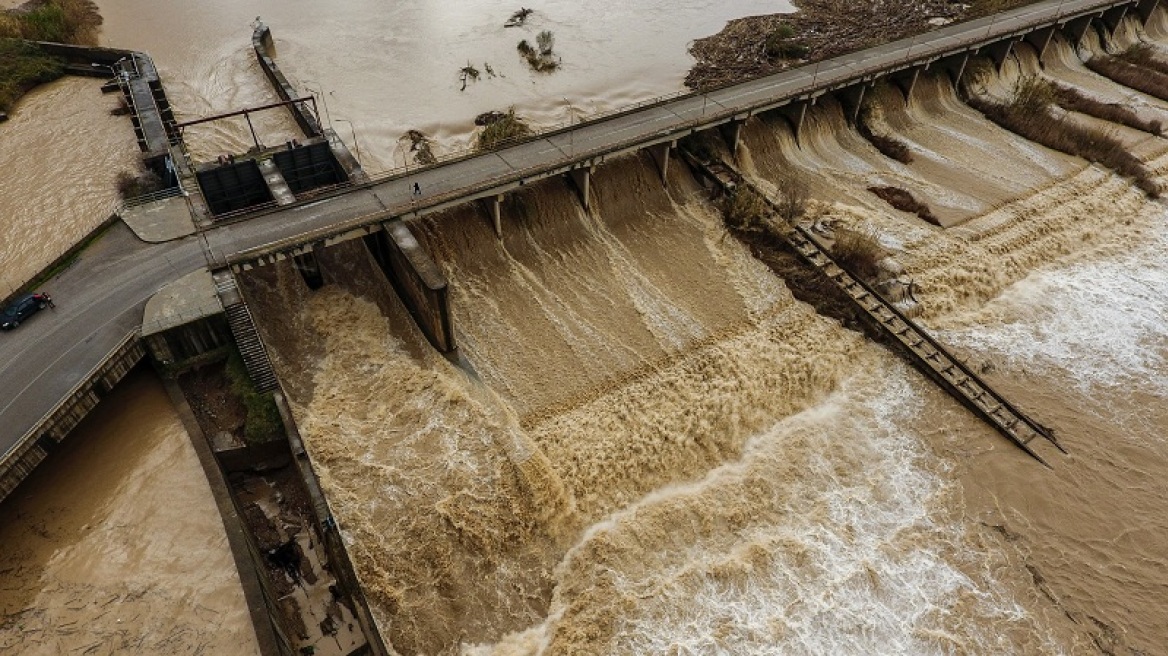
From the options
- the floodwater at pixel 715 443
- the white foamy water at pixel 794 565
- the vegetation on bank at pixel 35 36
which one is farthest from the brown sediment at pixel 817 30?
the vegetation on bank at pixel 35 36

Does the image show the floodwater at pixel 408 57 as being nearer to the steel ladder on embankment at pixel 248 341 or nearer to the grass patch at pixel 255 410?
the steel ladder on embankment at pixel 248 341

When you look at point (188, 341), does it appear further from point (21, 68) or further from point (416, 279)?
point (21, 68)

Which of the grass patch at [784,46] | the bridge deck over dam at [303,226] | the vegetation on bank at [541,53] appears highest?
the vegetation on bank at [541,53]

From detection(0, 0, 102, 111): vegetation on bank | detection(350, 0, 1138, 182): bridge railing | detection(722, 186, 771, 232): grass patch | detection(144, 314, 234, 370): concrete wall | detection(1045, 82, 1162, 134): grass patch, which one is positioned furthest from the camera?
detection(1045, 82, 1162, 134): grass patch

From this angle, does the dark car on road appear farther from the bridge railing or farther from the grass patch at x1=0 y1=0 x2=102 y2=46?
the grass patch at x1=0 y1=0 x2=102 y2=46

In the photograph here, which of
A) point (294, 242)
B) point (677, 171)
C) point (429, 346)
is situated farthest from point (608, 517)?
point (677, 171)

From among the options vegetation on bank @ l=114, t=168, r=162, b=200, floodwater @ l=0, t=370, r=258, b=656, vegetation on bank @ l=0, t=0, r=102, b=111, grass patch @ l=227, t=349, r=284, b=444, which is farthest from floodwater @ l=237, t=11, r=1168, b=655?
vegetation on bank @ l=0, t=0, r=102, b=111
